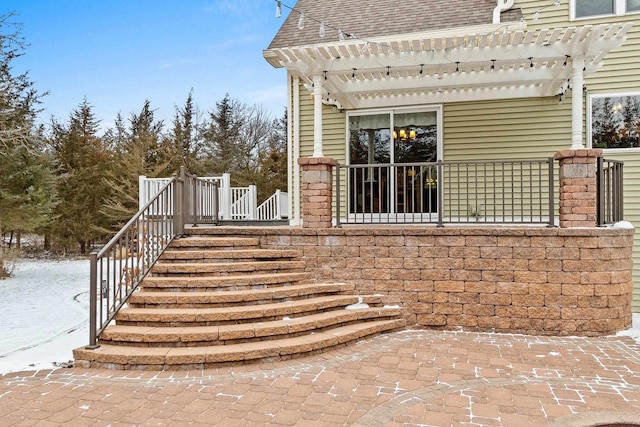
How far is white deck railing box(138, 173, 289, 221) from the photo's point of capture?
9.18m

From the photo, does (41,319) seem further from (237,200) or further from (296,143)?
(296,143)

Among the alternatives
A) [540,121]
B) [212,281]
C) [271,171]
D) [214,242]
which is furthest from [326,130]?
[271,171]

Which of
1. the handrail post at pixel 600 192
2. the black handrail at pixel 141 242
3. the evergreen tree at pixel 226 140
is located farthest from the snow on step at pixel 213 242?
the evergreen tree at pixel 226 140

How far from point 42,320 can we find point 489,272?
21.5 feet

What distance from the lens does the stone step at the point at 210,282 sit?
5125 millimetres

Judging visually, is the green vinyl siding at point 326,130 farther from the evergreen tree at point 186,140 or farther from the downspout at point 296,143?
the evergreen tree at point 186,140

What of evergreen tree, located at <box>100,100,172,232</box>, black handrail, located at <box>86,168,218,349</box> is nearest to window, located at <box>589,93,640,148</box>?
black handrail, located at <box>86,168,218,349</box>

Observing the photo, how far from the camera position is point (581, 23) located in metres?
8.02

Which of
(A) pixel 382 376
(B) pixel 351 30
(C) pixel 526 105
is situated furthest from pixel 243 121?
(A) pixel 382 376

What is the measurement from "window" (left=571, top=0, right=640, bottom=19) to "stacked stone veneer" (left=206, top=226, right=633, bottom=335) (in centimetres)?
487

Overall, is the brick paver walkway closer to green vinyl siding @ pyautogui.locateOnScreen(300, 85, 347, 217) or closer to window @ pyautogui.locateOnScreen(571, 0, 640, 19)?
green vinyl siding @ pyautogui.locateOnScreen(300, 85, 347, 217)

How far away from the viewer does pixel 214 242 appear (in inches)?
237

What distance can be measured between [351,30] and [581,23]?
14.3 feet

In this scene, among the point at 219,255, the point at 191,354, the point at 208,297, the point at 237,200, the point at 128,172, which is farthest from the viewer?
the point at 128,172
